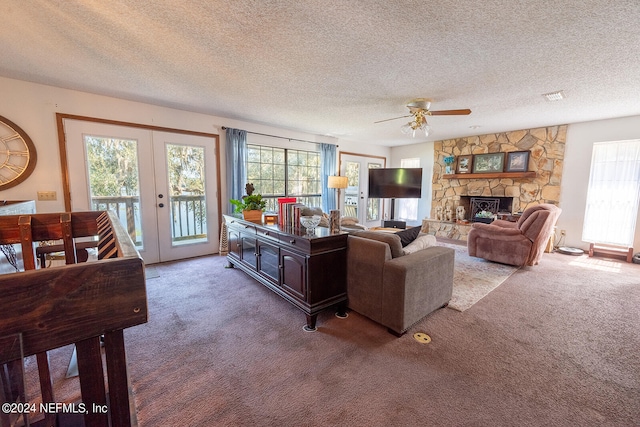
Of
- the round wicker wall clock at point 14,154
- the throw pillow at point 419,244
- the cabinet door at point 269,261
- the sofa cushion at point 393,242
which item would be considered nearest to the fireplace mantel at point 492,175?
the throw pillow at point 419,244

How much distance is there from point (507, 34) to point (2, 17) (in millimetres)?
3594

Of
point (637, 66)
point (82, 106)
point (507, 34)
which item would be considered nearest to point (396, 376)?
point (507, 34)

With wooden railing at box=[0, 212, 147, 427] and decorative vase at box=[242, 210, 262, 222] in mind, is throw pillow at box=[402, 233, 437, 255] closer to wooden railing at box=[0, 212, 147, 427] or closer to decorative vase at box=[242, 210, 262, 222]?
decorative vase at box=[242, 210, 262, 222]

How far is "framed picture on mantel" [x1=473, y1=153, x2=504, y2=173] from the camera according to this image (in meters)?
5.44

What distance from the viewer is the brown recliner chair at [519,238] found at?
372 centimetres

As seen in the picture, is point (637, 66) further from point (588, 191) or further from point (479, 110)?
point (588, 191)

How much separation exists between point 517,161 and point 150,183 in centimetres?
668

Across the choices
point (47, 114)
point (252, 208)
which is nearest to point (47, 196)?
point (47, 114)

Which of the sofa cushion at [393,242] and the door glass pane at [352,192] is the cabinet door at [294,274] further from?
the door glass pane at [352,192]

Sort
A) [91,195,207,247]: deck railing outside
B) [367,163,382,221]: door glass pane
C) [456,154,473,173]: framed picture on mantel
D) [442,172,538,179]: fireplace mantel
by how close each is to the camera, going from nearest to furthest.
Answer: [91,195,207,247]: deck railing outside → [442,172,538,179]: fireplace mantel → [456,154,473,173]: framed picture on mantel → [367,163,382,221]: door glass pane

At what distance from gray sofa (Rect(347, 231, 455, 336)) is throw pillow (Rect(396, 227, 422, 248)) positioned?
0.15 meters

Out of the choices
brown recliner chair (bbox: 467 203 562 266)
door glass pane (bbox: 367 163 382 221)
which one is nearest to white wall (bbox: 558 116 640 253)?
brown recliner chair (bbox: 467 203 562 266)

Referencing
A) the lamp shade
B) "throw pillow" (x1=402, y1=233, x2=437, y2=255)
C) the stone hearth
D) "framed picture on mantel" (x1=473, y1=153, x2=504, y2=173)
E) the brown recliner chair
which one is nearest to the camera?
"throw pillow" (x1=402, y1=233, x2=437, y2=255)

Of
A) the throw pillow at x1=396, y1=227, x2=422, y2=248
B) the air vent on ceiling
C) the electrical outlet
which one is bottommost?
the throw pillow at x1=396, y1=227, x2=422, y2=248
